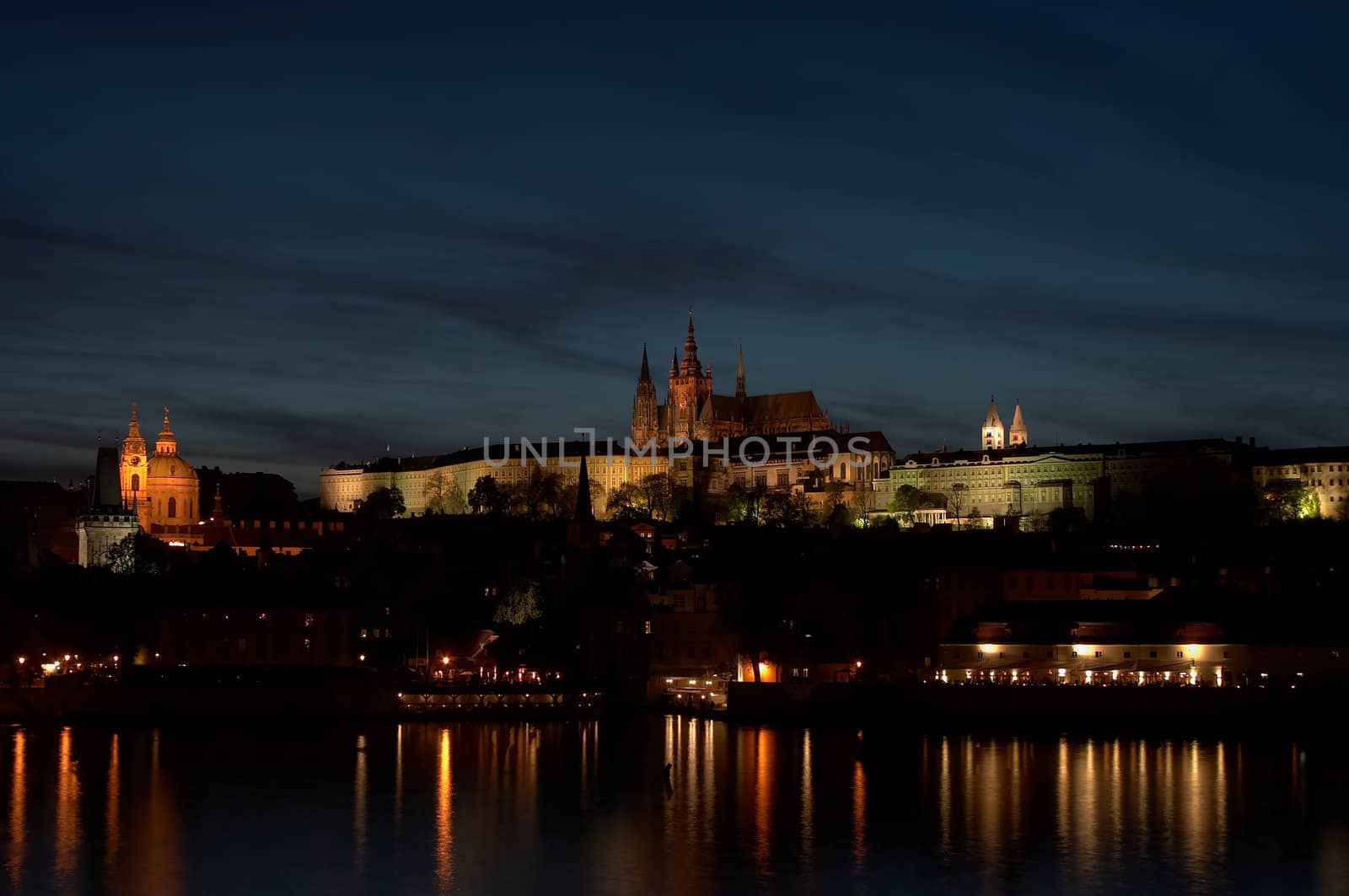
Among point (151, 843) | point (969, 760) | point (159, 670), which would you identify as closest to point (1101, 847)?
point (969, 760)

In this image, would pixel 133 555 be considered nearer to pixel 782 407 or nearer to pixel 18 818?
pixel 18 818

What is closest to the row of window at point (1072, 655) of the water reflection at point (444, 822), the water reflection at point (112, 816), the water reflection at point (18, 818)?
the water reflection at point (444, 822)

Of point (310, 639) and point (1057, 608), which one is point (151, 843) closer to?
point (310, 639)

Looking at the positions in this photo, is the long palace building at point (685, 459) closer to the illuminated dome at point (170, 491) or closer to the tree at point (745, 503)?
the tree at point (745, 503)

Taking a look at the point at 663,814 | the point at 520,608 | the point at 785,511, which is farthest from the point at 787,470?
the point at 663,814

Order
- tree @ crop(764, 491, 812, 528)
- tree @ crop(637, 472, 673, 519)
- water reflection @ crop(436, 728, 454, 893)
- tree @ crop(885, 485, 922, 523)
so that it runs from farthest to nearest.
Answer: tree @ crop(637, 472, 673, 519), tree @ crop(885, 485, 922, 523), tree @ crop(764, 491, 812, 528), water reflection @ crop(436, 728, 454, 893)

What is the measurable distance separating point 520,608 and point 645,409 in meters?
113

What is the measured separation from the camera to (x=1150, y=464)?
14700 centimetres

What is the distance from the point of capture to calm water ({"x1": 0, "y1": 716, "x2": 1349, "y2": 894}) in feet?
112

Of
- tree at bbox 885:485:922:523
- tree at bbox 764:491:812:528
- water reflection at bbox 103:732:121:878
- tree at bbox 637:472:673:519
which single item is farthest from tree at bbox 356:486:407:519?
water reflection at bbox 103:732:121:878

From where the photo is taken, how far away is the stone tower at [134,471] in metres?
134

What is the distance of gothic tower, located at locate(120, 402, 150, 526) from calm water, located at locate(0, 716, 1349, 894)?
267 feet

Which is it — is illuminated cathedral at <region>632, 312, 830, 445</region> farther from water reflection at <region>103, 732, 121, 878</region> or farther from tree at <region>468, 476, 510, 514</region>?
water reflection at <region>103, 732, 121, 878</region>

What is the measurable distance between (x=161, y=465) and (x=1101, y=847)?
109 metres
